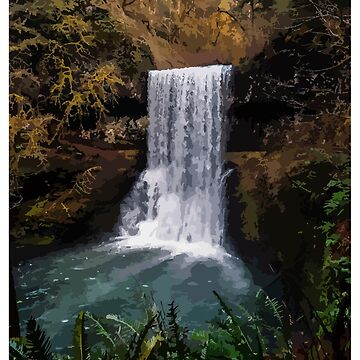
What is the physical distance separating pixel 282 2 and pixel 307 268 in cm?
99

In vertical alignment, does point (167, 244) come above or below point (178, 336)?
above

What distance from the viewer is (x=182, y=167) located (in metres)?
2.02

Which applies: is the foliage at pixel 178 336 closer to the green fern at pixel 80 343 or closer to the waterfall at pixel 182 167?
the green fern at pixel 80 343

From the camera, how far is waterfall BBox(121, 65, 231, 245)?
1.98 m

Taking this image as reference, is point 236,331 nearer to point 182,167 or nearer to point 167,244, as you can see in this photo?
point 167,244

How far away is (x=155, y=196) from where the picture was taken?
2.02 metres

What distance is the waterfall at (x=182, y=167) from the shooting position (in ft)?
6.50

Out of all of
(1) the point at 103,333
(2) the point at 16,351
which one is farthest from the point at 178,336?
(2) the point at 16,351

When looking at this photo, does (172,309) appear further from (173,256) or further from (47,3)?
(47,3)

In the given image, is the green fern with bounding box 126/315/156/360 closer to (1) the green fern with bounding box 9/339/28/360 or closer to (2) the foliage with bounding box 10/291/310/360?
(2) the foliage with bounding box 10/291/310/360

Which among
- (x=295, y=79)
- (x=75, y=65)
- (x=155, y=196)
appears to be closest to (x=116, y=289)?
(x=155, y=196)

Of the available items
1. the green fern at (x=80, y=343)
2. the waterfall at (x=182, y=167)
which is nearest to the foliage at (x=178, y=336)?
the green fern at (x=80, y=343)

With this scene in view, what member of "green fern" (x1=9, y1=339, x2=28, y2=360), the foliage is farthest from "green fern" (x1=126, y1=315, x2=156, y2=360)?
"green fern" (x1=9, y1=339, x2=28, y2=360)

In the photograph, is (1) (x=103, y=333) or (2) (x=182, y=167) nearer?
(1) (x=103, y=333)
